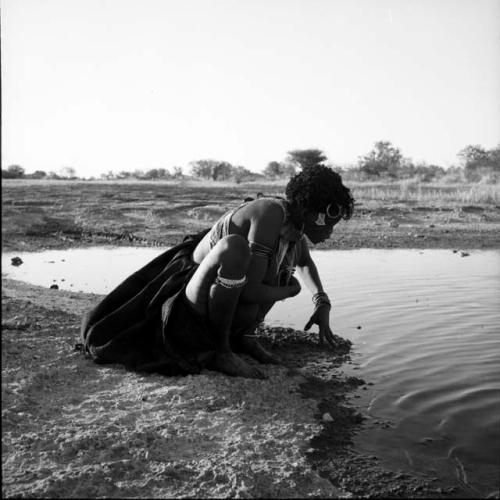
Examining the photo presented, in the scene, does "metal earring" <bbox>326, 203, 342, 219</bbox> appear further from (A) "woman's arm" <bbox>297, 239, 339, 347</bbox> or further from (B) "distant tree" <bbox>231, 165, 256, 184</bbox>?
(B) "distant tree" <bbox>231, 165, 256, 184</bbox>

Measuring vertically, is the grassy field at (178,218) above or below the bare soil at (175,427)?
above

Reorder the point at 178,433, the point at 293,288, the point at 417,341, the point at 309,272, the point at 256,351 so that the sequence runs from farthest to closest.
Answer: the point at 417,341, the point at 309,272, the point at 256,351, the point at 293,288, the point at 178,433

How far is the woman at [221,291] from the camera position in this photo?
3.30 meters

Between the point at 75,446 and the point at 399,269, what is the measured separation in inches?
247

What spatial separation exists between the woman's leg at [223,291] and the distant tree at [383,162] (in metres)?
33.8

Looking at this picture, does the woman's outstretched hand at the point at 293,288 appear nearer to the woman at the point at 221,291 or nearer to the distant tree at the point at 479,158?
the woman at the point at 221,291

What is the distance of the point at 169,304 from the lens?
3.47 m

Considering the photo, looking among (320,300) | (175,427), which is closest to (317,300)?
(320,300)

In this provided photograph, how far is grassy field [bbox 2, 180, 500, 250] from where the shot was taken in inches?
457

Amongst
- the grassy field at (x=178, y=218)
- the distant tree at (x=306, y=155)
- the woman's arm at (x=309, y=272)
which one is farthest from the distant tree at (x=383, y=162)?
the woman's arm at (x=309, y=272)

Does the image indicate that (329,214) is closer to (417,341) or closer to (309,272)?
(309,272)

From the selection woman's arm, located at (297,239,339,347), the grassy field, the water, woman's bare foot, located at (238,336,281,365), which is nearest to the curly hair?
woman's arm, located at (297,239,339,347)

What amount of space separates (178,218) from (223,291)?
11.2m

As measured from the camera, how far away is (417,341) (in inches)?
180
